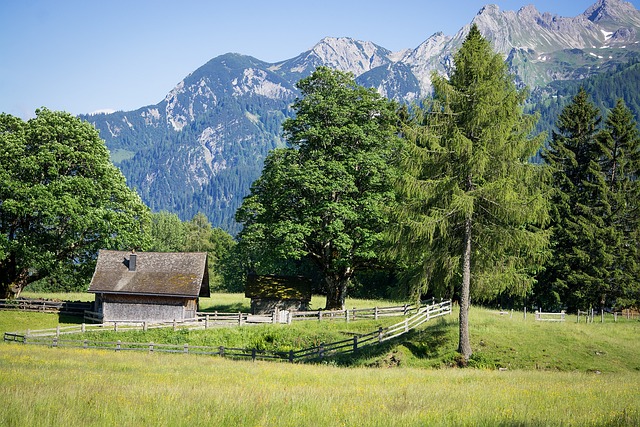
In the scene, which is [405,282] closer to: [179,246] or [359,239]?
[359,239]

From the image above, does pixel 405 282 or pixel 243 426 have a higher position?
pixel 405 282

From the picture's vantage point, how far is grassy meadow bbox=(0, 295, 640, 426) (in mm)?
11578

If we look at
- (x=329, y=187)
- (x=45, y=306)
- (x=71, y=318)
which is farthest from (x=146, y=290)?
(x=329, y=187)

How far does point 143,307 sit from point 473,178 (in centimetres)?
2855

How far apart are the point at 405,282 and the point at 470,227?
5.86m

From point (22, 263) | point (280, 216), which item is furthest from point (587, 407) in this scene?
point (22, 263)

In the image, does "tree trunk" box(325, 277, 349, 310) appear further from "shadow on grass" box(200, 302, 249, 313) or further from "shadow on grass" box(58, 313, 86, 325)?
"shadow on grass" box(58, 313, 86, 325)

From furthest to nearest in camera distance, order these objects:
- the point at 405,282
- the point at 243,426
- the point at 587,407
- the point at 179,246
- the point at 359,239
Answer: the point at 179,246 < the point at 359,239 < the point at 405,282 < the point at 587,407 < the point at 243,426

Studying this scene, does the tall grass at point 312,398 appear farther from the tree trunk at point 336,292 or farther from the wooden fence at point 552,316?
the tree trunk at point 336,292

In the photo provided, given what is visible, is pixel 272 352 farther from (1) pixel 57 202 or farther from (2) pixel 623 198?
(2) pixel 623 198

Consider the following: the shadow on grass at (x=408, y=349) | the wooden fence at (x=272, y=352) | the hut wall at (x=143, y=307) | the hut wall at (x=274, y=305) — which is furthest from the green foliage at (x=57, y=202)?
the shadow on grass at (x=408, y=349)

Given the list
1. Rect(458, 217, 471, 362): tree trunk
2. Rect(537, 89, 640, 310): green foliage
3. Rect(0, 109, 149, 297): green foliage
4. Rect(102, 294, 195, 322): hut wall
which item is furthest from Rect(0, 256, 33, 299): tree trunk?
Rect(537, 89, 640, 310): green foliage

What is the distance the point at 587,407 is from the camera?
13.5 m

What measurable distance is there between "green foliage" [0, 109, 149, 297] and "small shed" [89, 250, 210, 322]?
8.39 feet
